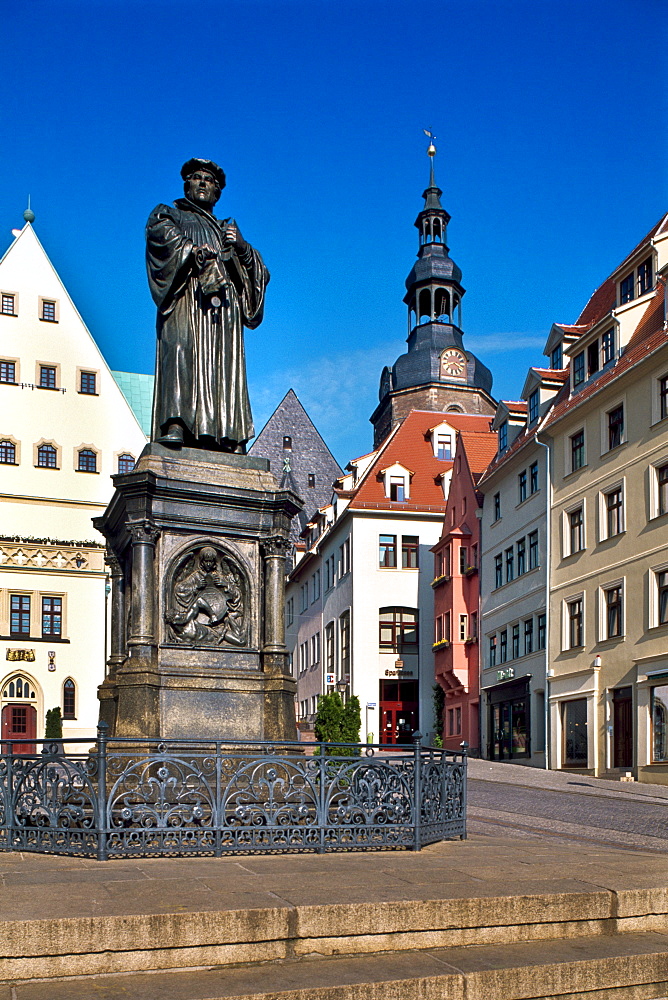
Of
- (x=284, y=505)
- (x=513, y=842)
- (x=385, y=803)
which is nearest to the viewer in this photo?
(x=385, y=803)

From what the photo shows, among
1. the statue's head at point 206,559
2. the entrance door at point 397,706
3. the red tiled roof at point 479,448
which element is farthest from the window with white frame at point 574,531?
the statue's head at point 206,559

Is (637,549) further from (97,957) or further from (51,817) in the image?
(97,957)

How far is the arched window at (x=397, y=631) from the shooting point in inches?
2105

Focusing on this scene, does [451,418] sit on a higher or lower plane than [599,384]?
higher

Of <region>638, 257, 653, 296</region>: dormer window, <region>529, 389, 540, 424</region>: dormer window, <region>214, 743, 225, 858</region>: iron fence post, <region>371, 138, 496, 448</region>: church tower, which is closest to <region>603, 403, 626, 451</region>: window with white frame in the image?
<region>638, 257, 653, 296</region>: dormer window

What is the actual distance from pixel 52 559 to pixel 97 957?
139ft

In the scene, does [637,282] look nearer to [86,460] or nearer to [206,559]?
[86,460]

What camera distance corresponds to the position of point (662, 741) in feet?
91.5

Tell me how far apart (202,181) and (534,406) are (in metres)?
28.0

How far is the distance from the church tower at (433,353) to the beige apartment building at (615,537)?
41685 mm

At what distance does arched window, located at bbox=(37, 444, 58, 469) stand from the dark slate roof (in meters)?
41.5

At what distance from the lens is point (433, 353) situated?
7925cm

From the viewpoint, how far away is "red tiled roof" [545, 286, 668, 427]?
29812 mm

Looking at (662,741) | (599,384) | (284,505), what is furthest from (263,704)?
(599,384)
